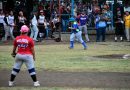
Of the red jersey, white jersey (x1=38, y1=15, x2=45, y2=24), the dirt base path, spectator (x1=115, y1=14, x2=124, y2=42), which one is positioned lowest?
spectator (x1=115, y1=14, x2=124, y2=42)

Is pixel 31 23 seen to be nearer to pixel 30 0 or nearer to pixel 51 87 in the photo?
pixel 30 0

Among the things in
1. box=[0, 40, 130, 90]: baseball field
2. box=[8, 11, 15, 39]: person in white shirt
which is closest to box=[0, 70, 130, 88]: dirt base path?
box=[0, 40, 130, 90]: baseball field

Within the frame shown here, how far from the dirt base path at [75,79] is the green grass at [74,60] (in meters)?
1.11

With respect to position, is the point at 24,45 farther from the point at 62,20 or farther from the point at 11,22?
Answer: the point at 62,20

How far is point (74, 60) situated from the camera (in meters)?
21.2

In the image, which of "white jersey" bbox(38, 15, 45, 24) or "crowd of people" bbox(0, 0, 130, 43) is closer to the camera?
"white jersey" bbox(38, 15, 45, 24)

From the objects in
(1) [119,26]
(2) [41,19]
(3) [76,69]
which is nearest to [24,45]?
(3) [76,69]

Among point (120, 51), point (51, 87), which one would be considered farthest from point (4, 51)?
point (51, 87)

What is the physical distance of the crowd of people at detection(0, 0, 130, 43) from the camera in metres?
32.2

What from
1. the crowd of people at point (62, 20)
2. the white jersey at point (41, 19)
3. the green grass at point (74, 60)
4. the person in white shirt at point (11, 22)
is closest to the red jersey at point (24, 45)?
the green grass at point (74, 60)

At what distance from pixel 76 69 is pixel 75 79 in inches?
102

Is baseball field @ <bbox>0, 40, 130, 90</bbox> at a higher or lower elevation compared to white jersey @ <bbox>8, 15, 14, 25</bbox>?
lower

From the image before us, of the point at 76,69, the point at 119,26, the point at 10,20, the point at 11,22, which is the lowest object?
the point at 119,26

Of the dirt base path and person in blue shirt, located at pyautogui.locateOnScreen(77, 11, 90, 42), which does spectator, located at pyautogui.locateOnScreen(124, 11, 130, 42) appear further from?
the dirt base path
